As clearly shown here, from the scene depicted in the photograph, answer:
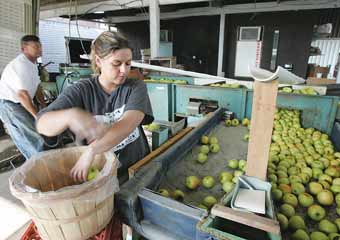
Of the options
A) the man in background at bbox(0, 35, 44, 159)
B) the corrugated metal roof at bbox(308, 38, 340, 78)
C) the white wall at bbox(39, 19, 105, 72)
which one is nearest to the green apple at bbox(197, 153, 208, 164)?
the man in background at bbox(0, 35, 44, 159)

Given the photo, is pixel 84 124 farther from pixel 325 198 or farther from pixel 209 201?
pixel 325 198

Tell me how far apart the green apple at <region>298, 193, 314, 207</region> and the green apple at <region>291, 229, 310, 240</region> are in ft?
0.73

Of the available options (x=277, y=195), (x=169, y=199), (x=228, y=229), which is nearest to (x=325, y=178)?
(x=277, y=195)

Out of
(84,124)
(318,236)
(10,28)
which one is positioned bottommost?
(318,236)

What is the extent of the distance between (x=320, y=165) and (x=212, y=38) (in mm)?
7120

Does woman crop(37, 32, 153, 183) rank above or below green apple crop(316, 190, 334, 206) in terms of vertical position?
above

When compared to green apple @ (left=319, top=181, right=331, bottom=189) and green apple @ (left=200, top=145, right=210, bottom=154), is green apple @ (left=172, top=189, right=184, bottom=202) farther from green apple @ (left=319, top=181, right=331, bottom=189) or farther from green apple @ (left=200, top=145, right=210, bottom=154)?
green apple @ (left=319, top=181, right=331, bottom=189)

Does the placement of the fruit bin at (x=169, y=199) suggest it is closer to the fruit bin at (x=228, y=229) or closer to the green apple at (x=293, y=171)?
the fruit bin at (x=228, y=229)

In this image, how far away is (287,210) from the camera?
40.9 inches

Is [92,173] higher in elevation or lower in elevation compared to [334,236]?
higher

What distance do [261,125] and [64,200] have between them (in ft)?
2.50

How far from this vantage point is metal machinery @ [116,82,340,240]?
0.81 m

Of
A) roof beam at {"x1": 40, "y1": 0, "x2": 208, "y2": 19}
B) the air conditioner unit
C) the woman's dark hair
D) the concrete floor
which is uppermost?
roof beam at {"x1": 40, "y1": 0, "x2": 208, "y2": 19}

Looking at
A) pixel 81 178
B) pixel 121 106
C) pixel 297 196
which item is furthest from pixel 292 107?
pixel 81 178
